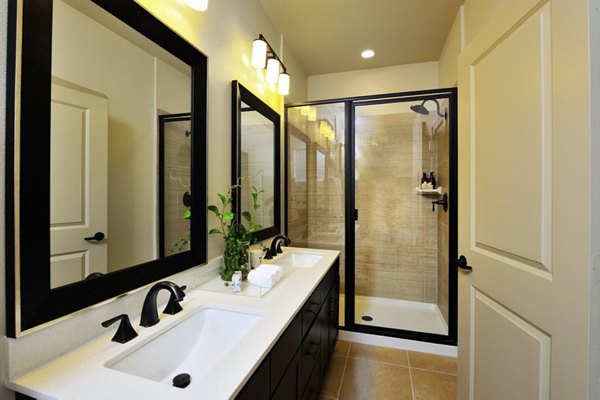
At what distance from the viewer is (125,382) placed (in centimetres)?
65

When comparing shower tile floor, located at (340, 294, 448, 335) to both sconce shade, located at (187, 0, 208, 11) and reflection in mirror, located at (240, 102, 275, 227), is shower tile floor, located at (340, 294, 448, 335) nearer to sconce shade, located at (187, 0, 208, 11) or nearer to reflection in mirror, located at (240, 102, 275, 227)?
reflection in mirror, located at (240, 102, 275, 227)

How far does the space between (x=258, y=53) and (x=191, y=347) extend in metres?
1.80

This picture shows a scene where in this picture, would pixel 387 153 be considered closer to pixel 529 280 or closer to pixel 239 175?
pixel 239 175

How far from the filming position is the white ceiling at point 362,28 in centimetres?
206

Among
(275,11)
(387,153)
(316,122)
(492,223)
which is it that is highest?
(275,11)

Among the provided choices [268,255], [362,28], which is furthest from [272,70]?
[268,255]

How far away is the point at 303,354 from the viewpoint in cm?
123

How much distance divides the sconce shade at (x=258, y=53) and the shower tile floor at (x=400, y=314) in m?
2.33

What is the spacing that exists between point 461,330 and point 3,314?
1865mm

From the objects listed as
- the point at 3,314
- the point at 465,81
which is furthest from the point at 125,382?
the point at 465,81

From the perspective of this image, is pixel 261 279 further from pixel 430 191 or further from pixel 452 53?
pixel 452 53

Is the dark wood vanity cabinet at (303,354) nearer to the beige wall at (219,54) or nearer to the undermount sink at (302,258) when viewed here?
the undermount sink at (302,258)

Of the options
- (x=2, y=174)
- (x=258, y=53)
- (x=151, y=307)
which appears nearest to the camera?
(x=2, y=174)

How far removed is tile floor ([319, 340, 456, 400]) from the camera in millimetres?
1731
